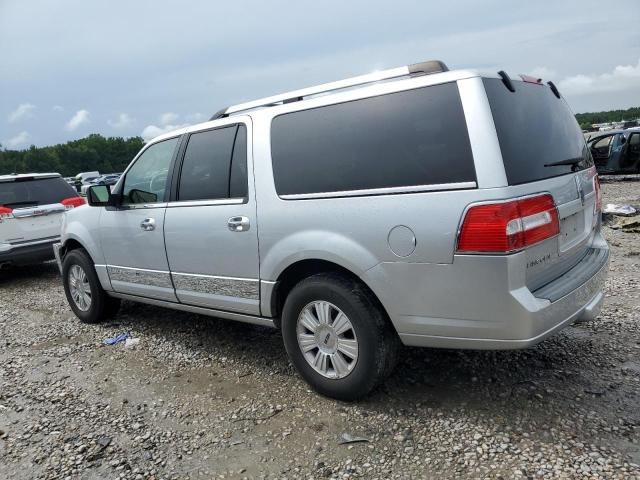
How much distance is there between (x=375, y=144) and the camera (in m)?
2.85

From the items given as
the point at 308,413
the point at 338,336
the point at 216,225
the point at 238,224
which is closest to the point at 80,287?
the point at 216,225

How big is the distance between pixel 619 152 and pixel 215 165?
16.1m

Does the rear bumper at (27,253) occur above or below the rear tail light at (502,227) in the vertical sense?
below

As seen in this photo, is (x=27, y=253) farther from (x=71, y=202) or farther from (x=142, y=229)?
(x=142, y=229)

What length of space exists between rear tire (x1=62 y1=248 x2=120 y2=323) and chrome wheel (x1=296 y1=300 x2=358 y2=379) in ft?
9.02

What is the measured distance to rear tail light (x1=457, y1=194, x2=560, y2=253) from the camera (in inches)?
94.5

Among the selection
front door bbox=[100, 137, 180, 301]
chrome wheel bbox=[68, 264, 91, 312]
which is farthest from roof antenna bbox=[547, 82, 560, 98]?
chrome wheel bbox=[68, 264, 91, 312]

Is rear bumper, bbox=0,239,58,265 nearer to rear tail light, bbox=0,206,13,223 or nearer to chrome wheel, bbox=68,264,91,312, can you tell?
rear tail light, bbox=0,206,13,223

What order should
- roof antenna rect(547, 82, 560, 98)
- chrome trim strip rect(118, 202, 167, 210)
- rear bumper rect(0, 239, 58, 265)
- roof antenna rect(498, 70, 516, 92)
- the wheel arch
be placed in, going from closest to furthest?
roof antenna rect(498, 70, 516, 92) → the wheel arch → roof antenna rect(547, 82, 560, 98) → chrome trim strip rect(118, 202, 167, 210) → rear bumper rect(0, 239, 58, 265)

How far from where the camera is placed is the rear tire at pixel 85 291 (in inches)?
197

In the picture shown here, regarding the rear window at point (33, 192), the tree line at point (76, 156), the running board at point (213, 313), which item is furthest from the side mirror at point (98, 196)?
the tree line at point (76, 156)

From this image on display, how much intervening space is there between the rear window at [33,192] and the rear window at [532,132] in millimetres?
7349

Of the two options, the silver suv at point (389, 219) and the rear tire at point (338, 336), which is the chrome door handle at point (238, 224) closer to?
the silver suv at point (389, 219)

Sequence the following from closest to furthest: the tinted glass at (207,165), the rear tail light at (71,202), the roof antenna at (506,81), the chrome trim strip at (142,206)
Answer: the roof antenna at (506,81), the tinted glass at (207,165), the chrome trim strip at (142,206), the rear tail light at (71,202)
